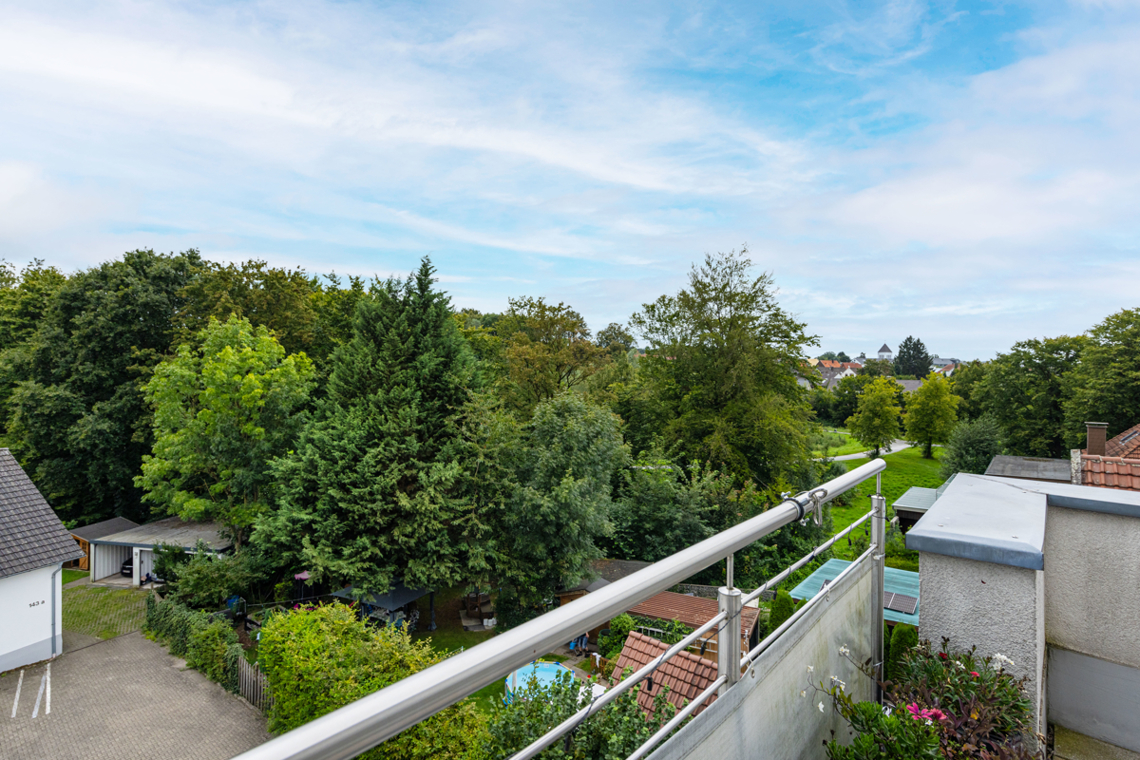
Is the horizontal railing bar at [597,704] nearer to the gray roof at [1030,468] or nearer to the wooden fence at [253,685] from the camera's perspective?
the wooden fence at [253,685]

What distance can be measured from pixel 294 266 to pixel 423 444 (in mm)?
13109

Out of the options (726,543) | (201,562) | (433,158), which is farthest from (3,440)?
(726,543)

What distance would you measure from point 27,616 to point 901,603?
17115 mm

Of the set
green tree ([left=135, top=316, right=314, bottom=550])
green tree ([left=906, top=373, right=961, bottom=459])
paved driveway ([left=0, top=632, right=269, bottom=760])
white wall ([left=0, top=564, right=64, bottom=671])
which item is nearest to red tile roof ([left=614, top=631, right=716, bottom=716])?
paved driveway ([left=0, top=632, right=269, bottom=760])

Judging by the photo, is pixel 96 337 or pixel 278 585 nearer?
pixel 278 585

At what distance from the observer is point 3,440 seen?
23.0 m

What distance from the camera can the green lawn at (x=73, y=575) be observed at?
1953cm

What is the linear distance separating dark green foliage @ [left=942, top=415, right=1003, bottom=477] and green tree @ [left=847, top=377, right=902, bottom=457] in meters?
7.52

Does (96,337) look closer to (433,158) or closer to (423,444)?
(433,158)

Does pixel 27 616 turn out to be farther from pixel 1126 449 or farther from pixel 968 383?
pixel 968 383

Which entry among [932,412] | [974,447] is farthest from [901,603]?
[932,412]

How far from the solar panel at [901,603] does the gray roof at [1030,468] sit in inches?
635

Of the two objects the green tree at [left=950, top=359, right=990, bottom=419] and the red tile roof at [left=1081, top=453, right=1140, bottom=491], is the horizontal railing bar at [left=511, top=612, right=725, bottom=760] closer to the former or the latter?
the red tile roof at [left=1081, top=453, right=1140, bottom=491]

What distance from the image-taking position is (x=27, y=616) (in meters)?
12.4
